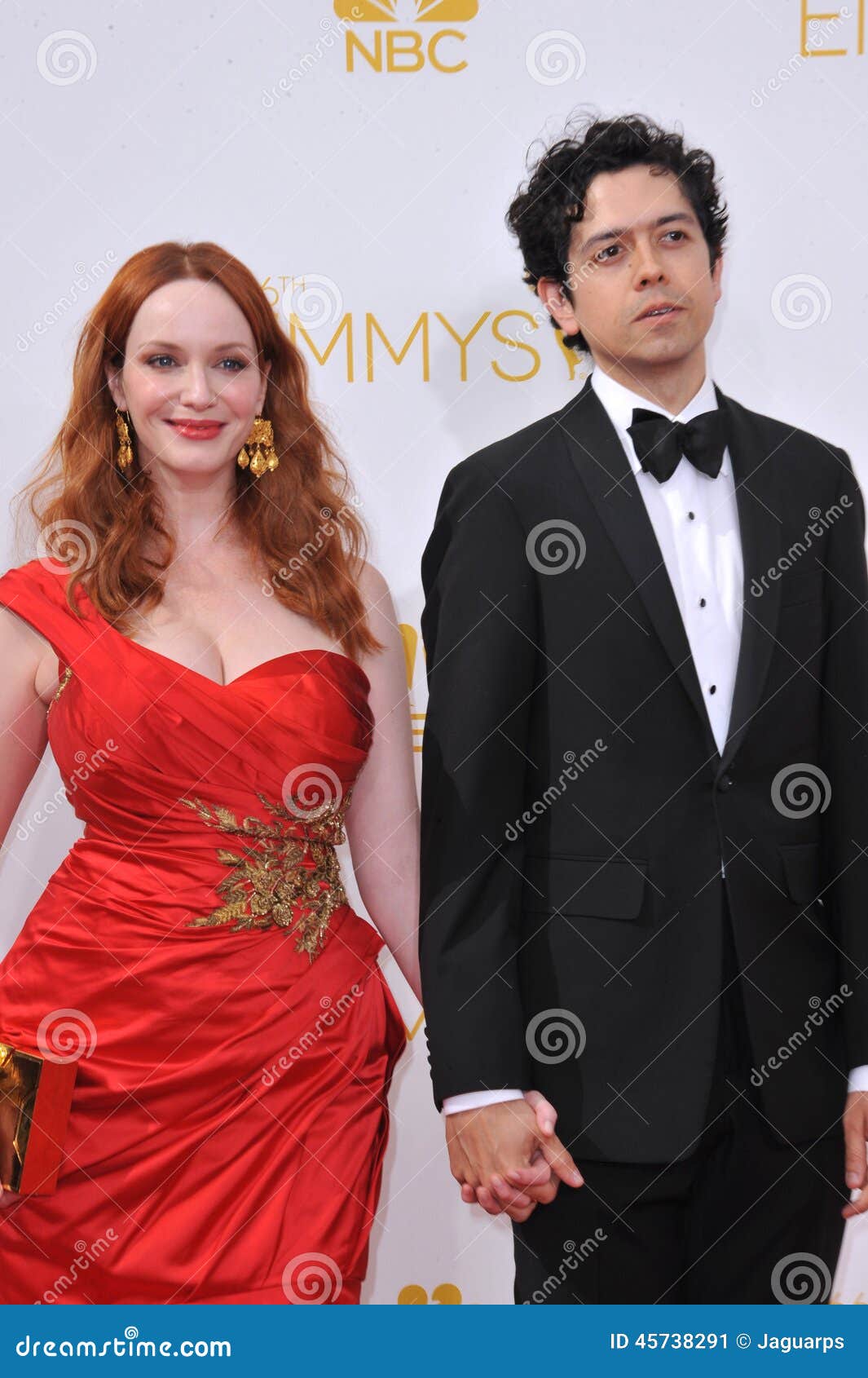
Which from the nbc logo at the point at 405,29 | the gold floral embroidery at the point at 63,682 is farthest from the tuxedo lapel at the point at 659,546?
the nbc logo at the point at 405,29

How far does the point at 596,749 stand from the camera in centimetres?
179

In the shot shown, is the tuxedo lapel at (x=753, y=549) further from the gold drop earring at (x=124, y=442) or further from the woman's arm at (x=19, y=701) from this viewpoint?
Answer: the woman's arm at (x=19, y=701)

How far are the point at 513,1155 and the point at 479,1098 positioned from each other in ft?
0.25

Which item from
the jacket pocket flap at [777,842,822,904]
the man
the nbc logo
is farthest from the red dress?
the nbc logo

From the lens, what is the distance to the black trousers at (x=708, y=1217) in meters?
1.77

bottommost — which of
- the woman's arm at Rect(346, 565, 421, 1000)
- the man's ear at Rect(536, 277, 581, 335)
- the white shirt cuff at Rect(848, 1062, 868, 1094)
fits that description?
the woman's arm at Rect(346, 565, 421, 1000)

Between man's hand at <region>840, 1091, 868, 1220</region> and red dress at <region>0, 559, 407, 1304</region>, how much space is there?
2.03 feet

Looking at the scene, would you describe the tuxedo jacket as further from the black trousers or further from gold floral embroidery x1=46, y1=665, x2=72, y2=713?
gold floral embroidery x1=46, y1=665, x2=72, y2=713

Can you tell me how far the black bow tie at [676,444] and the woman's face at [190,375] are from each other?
1.96ft

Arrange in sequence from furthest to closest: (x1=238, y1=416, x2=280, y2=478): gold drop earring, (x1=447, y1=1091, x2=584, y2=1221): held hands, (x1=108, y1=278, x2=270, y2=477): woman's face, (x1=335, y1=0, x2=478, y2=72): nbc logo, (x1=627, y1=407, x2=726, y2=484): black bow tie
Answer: (x1=335, y1=0, x2=478, y2=72): nbc logo
(x1=238, y1=416, x2=280, y2=478): gold drop earring
(x1=108, y1=278, x2=270, y2=477): woman's face
(x1=627, y1=407, x2=726, y2=484): black bow tie
(x1=447, y1=1091, x2=584, y2=1221): held hands

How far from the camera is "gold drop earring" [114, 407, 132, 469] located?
214cm

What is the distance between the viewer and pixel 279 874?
6.56 ft

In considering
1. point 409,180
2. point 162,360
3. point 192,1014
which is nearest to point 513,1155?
point 192,1014

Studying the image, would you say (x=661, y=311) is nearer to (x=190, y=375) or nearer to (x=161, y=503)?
(x=190, y=375)
